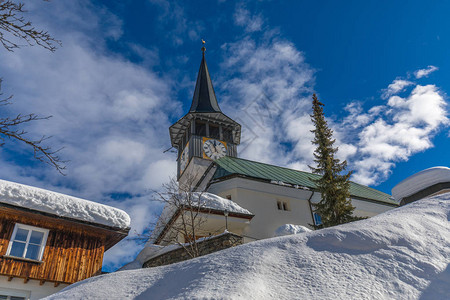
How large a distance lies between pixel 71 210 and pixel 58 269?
6.80 ft

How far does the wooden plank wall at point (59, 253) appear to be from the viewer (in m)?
11.5

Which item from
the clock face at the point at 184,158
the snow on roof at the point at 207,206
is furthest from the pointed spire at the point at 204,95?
the snow on roof at the point at 207,206

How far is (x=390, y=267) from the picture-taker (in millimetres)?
3803

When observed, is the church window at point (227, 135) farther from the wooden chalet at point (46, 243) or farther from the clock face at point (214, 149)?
the wooden chalet at point (46, 243)

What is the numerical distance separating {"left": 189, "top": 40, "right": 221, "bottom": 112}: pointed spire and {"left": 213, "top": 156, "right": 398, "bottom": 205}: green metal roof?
11.6 meters

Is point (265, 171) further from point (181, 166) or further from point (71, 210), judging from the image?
point (71, 210)

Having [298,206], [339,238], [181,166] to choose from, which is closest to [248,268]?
[339,238]

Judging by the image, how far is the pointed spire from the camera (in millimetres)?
36794

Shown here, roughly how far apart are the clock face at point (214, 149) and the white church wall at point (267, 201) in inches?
409

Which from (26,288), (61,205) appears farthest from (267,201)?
(26,288)

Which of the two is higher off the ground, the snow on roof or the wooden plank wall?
the snow on roof

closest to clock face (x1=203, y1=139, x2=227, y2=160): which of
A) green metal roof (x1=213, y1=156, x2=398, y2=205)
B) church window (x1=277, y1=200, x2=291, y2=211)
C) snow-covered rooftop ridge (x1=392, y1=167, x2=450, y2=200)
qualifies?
green metal roof (x1=213, y1=156, x2=398, y2=205)

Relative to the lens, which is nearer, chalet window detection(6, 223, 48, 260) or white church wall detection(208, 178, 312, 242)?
→ chalet window detection(6, 223, 48, 260)

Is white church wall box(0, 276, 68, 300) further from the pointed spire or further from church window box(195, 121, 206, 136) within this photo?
the pointed spire
